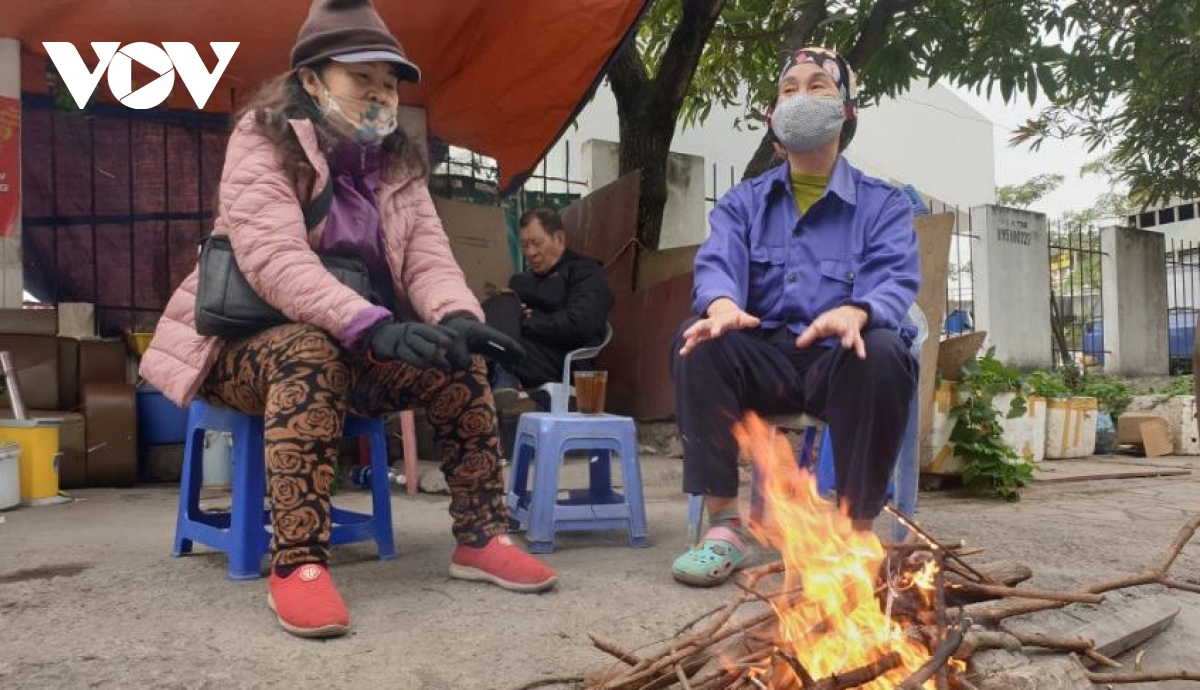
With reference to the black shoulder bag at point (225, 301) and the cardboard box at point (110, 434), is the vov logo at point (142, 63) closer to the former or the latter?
the cardboard box at point (110, 434)

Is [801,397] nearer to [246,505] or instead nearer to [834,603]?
[834,603]

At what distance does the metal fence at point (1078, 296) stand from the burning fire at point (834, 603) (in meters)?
10.4

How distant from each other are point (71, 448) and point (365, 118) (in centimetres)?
314

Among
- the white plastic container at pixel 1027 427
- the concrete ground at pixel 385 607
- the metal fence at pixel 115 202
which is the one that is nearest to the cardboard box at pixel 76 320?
the metal fence at pixel 115 202

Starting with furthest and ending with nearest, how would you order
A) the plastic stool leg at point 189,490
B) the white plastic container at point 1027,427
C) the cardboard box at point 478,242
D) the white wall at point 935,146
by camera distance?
the white wall at point 935,146, the cardboard box at point 478,242, the white plastic container at point 1027,427, the plastic stool leg at point 189,490

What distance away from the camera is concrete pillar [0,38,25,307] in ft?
16.3

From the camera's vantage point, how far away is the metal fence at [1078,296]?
11648mm

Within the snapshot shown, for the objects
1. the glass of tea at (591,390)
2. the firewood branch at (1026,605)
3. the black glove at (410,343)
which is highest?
the black glove at (410,343)

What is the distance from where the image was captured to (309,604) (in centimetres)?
213

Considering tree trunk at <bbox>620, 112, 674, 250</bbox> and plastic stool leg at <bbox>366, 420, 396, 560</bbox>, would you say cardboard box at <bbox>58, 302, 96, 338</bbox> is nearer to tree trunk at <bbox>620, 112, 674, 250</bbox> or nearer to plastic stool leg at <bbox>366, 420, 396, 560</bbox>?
plastic stool leg at <bbox>366, 420, 396, 560</bbox>

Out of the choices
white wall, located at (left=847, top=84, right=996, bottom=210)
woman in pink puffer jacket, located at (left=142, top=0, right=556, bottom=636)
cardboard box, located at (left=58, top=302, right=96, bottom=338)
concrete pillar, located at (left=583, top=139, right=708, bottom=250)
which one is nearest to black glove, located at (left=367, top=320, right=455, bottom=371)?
woman in pink puffer jacket, located at (left=142, top=0, right=556, bottom=636)

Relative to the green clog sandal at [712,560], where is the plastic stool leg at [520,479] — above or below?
above

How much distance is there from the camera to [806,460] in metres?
3.43

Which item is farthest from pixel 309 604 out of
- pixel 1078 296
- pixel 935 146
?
pixel 935 146
